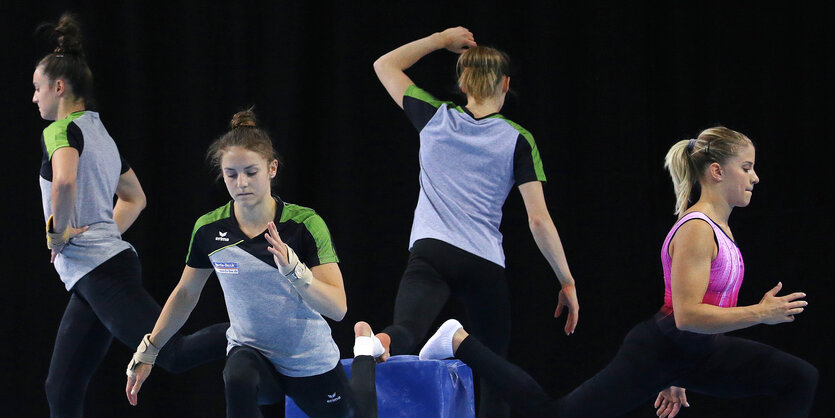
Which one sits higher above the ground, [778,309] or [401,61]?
[401,61]

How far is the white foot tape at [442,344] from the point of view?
3.19 metres

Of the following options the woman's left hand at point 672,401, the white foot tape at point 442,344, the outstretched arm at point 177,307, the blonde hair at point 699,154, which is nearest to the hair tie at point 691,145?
the blonde hair at point 699,154

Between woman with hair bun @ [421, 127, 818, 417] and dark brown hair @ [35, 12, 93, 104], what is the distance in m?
1.92

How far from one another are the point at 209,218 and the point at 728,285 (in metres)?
1.56

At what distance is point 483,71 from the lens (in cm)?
333

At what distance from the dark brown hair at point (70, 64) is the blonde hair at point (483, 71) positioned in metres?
1.35

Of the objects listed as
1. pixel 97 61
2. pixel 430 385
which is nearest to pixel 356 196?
pixel 97 61

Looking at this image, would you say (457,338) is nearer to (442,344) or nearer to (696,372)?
(442,344)

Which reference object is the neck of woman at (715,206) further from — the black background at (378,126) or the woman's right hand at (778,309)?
the black background at (378,126)

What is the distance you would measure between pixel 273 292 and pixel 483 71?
1.19 metres

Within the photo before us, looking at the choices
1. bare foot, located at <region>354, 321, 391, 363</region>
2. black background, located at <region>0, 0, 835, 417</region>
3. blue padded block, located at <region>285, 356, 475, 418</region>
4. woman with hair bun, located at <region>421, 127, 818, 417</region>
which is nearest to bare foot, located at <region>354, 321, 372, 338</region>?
bare foot, located at <region>354, 321, 391, 363</region>

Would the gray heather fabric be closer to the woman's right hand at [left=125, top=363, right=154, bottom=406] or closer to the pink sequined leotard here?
the woman's right hand at [left=125, top=363, right=154, bottom=406]

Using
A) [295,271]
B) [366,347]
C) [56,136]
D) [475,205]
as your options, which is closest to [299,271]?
[295,271]

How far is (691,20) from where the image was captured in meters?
4.42
